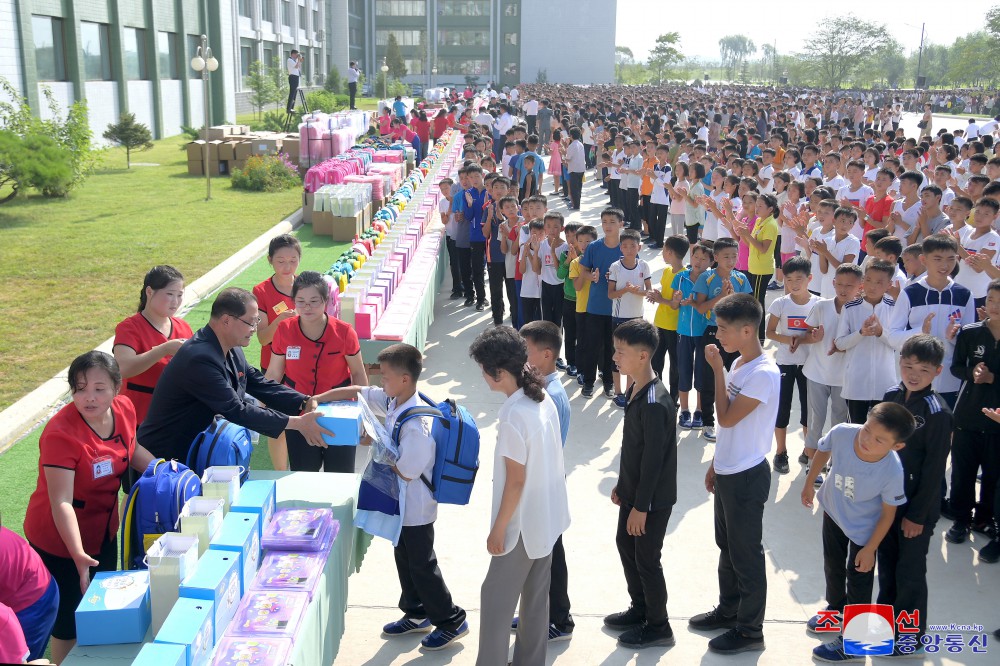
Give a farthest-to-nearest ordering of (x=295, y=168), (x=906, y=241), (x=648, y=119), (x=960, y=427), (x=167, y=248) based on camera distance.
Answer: (x=648, y=119) < (x=295, y=168) < (x=167, y=248) < (x=906, y=241) < (x=960, y=427)

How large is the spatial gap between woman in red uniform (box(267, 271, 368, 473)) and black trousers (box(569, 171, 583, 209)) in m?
13.6

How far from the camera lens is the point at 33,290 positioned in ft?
37.0

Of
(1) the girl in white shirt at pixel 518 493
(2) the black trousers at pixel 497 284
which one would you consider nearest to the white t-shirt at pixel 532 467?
(1) the girl in white shirt at pixel 518 493

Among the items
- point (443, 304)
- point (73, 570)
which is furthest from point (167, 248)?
point (73, 570)

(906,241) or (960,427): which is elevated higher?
(906,241)

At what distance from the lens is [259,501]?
3887mm

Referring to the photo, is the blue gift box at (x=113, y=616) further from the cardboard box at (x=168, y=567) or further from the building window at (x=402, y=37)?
the building window at (x=402, y=37)

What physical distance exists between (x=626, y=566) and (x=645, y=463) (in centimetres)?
74

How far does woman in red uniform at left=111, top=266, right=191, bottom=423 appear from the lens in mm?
5000

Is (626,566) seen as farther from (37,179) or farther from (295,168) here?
(295,168)

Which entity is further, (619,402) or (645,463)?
Result: (619,402)

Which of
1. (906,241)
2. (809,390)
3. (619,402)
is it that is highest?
(906,241)

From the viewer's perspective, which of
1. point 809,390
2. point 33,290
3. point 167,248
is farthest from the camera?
point 167,248

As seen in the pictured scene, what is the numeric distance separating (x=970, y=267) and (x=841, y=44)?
253 feet
